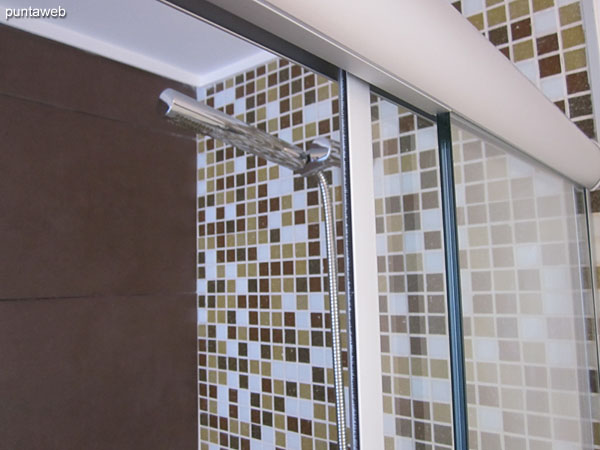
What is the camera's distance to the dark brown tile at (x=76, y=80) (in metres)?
0.81

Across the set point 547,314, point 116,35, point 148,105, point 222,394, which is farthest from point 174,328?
point 547,314

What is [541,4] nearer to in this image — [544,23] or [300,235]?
[544,23]

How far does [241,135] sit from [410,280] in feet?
1.34

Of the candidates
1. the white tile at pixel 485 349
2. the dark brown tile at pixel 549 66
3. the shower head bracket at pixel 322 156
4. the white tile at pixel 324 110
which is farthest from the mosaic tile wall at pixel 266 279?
the white tile at pixel 485 349

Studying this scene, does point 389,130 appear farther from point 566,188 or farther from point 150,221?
point 150,221

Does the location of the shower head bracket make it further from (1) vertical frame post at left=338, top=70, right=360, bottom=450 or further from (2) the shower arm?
(1) vertical frame post at left=338, top=70, right=360, bottom=450

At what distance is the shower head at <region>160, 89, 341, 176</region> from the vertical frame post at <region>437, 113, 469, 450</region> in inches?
14.1

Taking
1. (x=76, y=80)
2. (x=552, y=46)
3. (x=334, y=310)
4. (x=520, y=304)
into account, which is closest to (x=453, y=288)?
(x=520, y=304)

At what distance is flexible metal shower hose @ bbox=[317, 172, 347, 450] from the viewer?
547 mm

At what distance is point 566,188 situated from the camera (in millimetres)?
468

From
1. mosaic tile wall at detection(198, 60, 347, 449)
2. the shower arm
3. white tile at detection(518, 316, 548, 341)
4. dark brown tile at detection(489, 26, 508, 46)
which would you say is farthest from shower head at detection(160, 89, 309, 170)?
white tile at detection(518, 316, 548, 341)

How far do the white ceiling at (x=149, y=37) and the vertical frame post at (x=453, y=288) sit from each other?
70 centimetres

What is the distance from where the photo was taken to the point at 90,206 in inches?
→ 34.5

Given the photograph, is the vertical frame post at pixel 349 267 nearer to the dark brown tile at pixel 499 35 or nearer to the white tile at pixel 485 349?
the white tile at pixel 485 349
